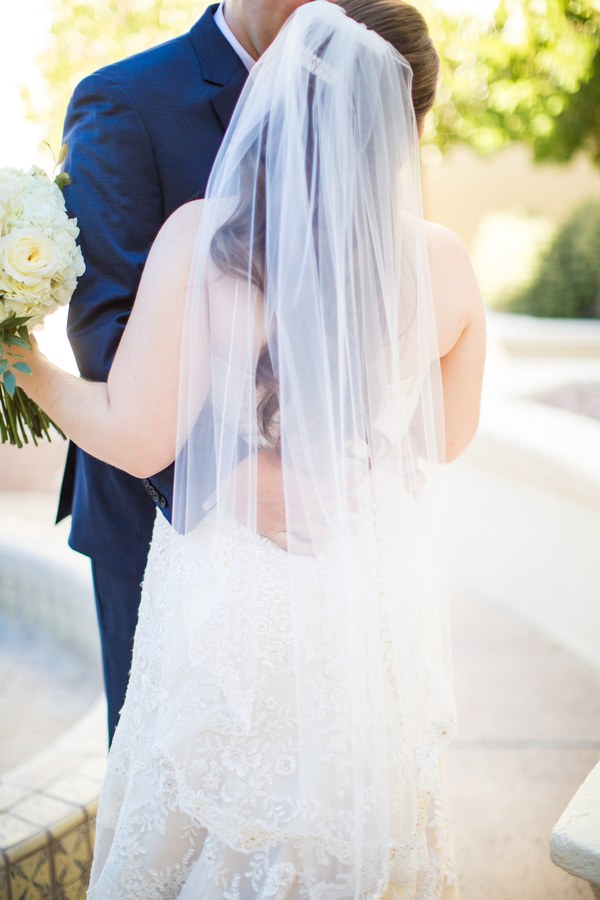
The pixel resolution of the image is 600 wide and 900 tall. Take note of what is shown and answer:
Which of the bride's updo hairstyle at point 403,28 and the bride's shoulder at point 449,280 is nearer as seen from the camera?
the bride's updo hairstyle at point 403,28

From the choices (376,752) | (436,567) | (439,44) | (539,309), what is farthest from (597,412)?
(539,309)

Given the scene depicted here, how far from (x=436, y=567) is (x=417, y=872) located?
2.01 ft

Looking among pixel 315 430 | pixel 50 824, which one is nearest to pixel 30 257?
pixel 315 430

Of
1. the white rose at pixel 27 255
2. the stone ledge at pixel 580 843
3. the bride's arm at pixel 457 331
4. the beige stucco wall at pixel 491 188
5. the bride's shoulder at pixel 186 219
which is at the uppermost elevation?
the bride's shoulder at pixel 186 219

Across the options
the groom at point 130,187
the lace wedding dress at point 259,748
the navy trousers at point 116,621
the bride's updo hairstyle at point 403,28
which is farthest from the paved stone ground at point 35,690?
the bride's updo hairstyle at point 403,28

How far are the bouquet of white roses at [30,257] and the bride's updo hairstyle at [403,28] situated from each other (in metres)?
0.68

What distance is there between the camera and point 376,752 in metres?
1.66

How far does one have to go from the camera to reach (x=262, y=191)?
164cm

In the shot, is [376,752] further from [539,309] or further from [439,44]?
[539,309]

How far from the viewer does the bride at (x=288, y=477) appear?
1.62 m

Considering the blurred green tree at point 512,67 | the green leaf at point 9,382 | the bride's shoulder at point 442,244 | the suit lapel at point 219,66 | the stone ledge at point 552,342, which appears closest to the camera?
the green leaf at point 9,382

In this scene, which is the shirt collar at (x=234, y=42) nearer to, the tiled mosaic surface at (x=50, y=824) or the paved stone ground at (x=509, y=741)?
the tiled mosaic surface at (x=50, y=824)

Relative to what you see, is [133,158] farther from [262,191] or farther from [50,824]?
[50,824]

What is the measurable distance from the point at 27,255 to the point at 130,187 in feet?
1.14
